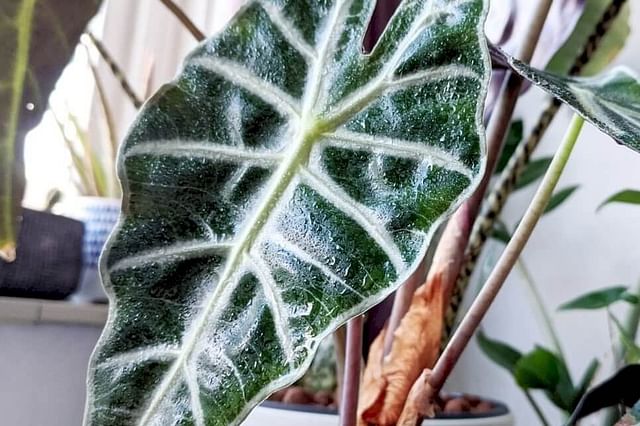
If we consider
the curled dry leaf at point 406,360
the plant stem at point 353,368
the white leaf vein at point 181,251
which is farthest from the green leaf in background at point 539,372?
the white leaf vein at point 181,251

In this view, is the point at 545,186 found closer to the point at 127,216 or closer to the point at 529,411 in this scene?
the point at 127,216

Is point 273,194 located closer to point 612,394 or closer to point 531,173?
point 612,394

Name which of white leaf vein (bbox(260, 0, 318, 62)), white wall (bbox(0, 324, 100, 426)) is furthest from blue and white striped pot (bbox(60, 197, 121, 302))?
white leaf vein (bbox(260, 0, 318, 62))

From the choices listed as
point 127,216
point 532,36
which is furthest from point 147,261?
point 532,36

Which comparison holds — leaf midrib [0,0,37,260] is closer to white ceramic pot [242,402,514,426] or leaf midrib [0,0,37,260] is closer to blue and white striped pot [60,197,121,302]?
white ceramic pot [242,402,514,426]

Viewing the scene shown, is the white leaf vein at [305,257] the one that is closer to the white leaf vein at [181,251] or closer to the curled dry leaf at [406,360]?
the white leaf vein at [181,251]

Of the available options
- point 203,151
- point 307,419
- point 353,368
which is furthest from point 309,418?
point 203,151
